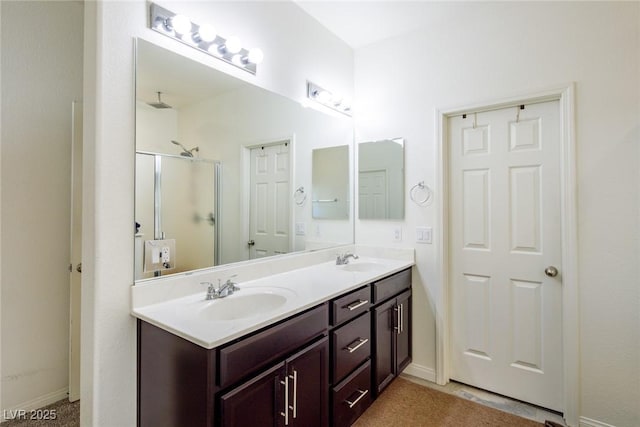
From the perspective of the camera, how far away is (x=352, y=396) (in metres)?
1.71

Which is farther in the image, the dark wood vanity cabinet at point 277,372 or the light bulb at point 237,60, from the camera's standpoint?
the light bulb at point 237,60

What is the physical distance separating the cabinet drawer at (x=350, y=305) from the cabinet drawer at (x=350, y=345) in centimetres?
4

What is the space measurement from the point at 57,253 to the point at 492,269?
2893 millimetres

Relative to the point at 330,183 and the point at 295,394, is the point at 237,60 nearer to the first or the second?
the point at 330,183

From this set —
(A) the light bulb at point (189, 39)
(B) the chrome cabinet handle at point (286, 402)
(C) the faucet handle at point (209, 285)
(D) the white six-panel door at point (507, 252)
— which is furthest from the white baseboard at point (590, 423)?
(A) the light bulb at point (189, 39)

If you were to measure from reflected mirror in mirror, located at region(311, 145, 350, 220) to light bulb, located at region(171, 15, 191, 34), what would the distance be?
1170mm

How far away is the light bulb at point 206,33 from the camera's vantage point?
1.55 metres

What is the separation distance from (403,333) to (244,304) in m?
1.28

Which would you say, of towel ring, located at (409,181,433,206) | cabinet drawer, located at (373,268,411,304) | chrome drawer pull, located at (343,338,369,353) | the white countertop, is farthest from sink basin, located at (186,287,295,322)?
towel ring, located at (409,181,433,206)

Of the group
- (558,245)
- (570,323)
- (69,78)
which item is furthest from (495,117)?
(69,78)

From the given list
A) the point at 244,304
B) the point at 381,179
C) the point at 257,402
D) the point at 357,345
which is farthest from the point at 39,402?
the point at 381,179

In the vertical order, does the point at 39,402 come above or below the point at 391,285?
below

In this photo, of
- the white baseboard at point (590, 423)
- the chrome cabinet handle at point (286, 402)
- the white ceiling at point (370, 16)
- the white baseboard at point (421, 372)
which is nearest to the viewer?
the chrome cabinet handle at point (286, 402)

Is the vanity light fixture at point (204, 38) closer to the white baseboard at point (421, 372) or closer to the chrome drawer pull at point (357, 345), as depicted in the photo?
the chrome drawer pull at point (357, 345)
